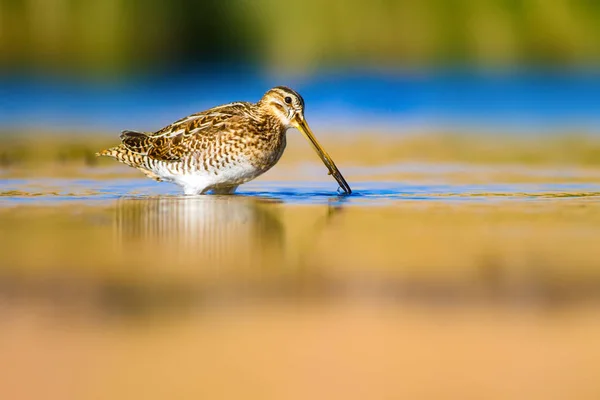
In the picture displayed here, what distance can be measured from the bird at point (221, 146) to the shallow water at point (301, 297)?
22.0 inches

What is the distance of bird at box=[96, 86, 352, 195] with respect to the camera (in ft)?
33.1

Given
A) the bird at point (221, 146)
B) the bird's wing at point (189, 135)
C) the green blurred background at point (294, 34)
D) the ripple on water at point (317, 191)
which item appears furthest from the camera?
the green blurred background at point (294, 34)

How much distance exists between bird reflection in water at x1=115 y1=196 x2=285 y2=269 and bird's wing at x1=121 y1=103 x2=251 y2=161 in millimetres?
532

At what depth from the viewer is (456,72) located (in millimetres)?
20484

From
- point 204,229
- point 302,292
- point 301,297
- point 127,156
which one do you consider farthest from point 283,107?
point 301,297

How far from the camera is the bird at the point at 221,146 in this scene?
10.1 m

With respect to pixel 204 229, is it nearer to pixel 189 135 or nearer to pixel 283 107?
pixel 189 135

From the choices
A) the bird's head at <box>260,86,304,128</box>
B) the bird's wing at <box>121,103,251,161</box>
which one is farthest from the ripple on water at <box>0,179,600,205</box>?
the bird's head at <box>260,86,304,128</box>

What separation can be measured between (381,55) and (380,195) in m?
11.8

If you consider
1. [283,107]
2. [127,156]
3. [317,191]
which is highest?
[283,107]

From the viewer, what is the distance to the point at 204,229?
8.00m

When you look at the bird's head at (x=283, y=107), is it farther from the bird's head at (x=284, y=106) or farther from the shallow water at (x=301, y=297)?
the shallow water at (x=301, y=297)

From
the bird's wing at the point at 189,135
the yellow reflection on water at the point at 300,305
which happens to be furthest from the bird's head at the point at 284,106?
the yellow reflection on water at the point at 300,305

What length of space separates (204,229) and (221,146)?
7.29 ft
